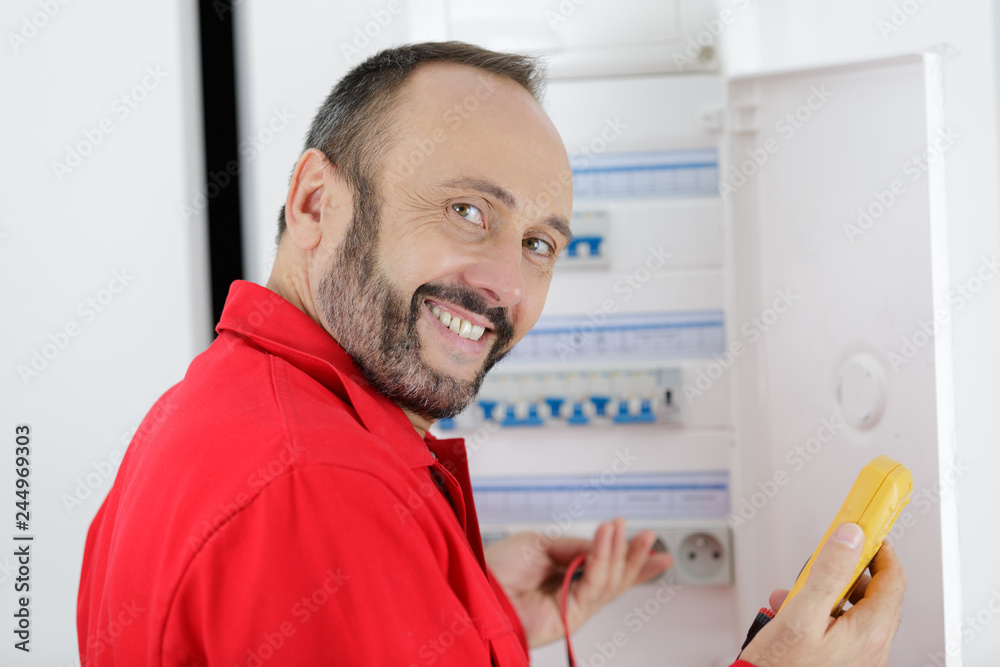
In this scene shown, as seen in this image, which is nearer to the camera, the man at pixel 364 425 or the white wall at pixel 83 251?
the man at pixel 364 425

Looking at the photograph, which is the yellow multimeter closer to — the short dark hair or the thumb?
the thumb

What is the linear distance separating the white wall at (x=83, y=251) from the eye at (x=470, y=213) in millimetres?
926

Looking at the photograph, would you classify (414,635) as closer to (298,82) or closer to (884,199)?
(884,199)

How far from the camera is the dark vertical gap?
1560mm

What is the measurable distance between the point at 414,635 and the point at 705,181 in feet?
3.99

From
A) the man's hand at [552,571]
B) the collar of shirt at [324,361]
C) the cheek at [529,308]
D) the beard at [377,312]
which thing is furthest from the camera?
the man's hand at [552,571]

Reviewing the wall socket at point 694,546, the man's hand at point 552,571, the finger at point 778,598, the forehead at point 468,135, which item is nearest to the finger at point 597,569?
the man's hand at point 552,571

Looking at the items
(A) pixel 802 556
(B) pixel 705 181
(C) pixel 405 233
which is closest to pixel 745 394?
(A) pixel 802 556

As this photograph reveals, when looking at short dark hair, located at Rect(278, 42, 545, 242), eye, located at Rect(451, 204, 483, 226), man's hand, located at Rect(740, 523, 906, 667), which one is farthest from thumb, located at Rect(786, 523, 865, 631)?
short dark hair, located at Rect(278, 42, 545, 242)

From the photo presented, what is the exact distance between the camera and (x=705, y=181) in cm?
147

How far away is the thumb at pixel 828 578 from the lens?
0.72m

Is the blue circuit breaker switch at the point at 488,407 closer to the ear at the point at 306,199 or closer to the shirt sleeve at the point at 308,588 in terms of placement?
the ear at the point at 306,199

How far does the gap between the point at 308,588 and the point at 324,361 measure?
0.83ft

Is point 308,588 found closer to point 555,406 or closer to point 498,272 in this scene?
point 498,272
